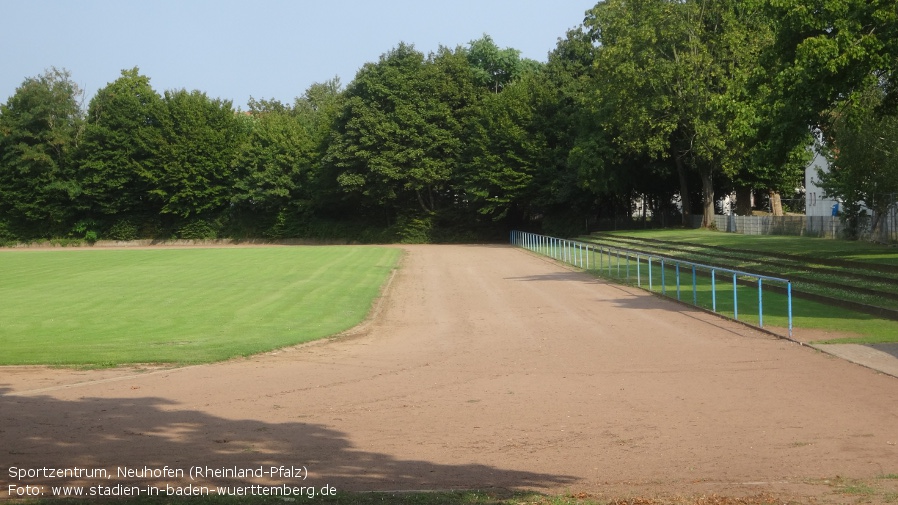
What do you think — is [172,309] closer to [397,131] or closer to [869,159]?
[869,159]

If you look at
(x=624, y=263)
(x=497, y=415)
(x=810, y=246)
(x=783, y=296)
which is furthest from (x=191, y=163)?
(x=497, y=415)

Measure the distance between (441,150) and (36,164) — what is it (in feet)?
123

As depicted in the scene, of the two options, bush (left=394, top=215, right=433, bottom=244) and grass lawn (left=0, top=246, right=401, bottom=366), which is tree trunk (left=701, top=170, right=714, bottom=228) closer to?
grass lawn (left=0, top=246, right=401, bottom=366)

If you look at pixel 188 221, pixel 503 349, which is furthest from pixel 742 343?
pixel 188 221

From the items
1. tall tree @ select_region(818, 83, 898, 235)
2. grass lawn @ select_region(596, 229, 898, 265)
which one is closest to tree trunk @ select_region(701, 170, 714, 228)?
grass lawn @ select_region(596, 229, 898, 265)

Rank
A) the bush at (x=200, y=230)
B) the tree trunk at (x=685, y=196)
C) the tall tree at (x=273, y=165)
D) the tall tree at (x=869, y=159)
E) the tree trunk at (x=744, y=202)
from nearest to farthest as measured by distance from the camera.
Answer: the tall tree at (x=869, y=159)
the tree trunk at (x=685, y=196)
the tree trunk at (x=744, y=202)
the tall tree at (x=273, y=165)
the bush at (x=200, y=230)

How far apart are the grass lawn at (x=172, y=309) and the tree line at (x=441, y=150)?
17680mm

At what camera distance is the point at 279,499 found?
6734 mm

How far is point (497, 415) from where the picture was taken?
1048 cm

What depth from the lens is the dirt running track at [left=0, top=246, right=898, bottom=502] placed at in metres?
7.90

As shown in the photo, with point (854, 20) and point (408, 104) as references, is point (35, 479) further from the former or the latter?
point (408, 104)

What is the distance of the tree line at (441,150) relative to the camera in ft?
165

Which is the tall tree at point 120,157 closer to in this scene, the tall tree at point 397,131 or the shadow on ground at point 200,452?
the tall tree at point 397,131

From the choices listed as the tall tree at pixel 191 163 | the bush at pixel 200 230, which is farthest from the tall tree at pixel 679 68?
the bush at pixel 200 230
